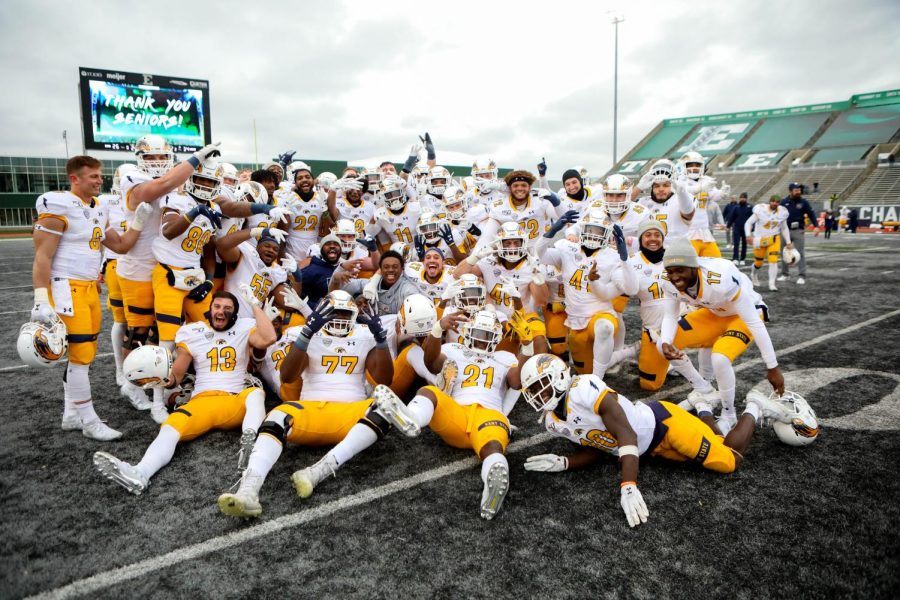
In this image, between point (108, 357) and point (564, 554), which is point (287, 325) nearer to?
point (108, 357)

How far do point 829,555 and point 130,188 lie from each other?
653cm

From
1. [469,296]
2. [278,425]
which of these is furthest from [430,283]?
[278,425]

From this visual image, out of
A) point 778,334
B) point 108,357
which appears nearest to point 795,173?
point 778,334

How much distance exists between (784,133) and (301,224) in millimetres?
60495

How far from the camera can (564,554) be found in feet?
11.1

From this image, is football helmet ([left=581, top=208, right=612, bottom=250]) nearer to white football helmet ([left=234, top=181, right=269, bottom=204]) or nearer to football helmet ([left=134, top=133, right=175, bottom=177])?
white football helmet ([left=234, top=181, right=269, bottom=204])

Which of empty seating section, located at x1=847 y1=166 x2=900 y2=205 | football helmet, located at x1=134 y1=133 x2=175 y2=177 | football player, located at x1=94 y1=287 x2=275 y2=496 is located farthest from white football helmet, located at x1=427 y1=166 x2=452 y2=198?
empty seating section, located at x1=847 y1=166 x2=900 y2=205

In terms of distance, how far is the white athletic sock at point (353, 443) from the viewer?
4207 mm

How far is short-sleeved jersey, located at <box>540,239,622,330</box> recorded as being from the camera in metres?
6.38

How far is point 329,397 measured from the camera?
15.6 feet

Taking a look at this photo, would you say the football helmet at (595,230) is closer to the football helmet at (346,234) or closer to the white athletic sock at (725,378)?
the white athletic sock at (725,378)

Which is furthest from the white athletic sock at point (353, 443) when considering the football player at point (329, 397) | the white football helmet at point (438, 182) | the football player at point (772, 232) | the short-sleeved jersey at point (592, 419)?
the football player at point (772, 232)

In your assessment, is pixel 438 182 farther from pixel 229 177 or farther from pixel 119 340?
pixel 119 340

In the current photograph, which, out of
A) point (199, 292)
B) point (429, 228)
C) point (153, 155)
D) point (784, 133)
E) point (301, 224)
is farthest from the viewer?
point (784, 133)
